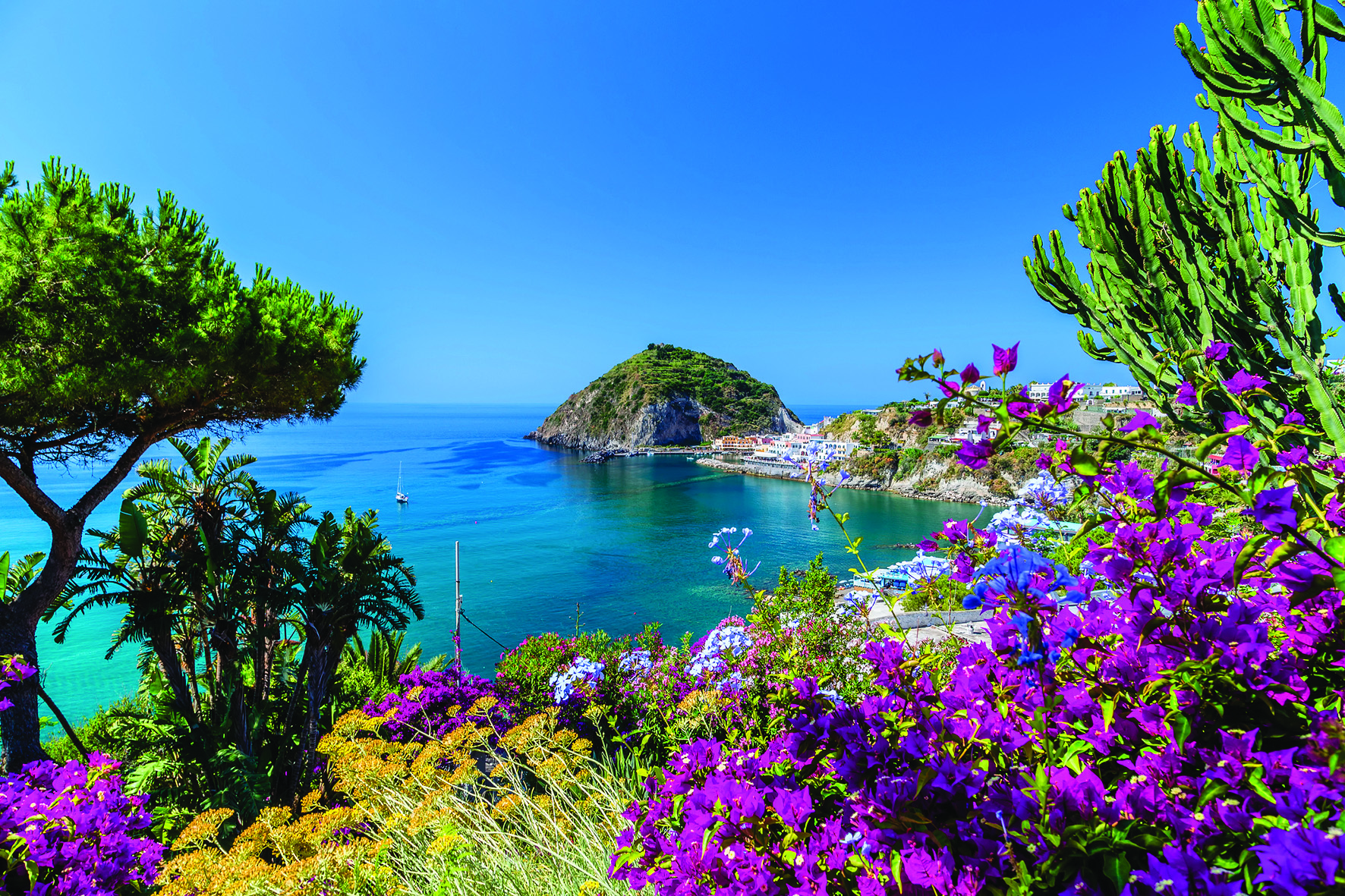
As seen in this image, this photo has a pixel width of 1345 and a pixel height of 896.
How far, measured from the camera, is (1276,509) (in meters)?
0.71

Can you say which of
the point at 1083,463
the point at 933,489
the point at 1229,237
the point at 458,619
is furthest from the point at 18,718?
the point at 933,489

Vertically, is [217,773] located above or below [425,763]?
below

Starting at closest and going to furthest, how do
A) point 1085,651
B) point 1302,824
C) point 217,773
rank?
point 1302,824
point 1085,651
point 217,773

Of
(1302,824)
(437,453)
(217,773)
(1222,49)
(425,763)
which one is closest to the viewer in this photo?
(1302,824)

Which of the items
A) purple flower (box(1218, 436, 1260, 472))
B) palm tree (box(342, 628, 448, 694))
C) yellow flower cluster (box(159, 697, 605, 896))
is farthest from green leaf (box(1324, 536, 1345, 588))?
palm tree (box(342, 628, 448, 694))

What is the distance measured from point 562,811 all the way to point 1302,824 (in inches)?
96.1

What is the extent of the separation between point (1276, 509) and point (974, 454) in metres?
0.36

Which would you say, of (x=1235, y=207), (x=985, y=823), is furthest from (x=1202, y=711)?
(x=1235, y=207)

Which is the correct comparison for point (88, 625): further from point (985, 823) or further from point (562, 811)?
point (985, 823)

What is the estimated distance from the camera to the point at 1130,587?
0.83 metres

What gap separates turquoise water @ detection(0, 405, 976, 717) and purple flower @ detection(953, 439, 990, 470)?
120 inches

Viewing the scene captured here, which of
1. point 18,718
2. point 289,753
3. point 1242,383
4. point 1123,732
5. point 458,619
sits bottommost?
point 458,619

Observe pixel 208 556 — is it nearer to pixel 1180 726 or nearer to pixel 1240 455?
pixel 1180 726

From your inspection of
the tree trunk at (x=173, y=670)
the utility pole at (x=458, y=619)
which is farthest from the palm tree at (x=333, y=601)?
the utility pole at (x=458, y=619)
